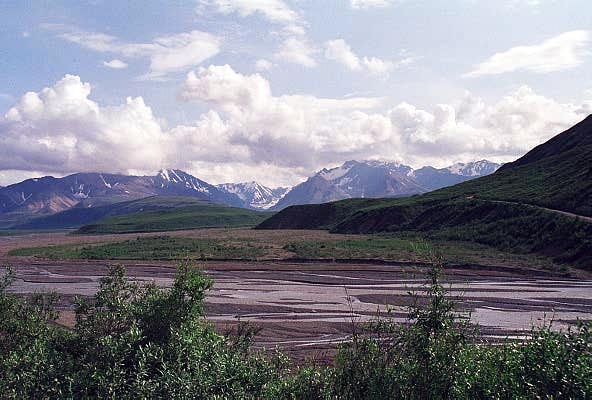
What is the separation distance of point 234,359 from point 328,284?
41.0 metres

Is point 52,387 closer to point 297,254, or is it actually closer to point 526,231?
point 297,254

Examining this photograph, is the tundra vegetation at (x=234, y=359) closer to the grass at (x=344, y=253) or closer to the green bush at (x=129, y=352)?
the green bush at (x=129, y=352)

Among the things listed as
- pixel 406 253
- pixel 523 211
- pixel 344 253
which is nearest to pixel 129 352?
pixel 406 253

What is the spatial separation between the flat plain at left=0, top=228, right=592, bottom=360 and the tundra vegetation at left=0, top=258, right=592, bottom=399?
54.2 inches

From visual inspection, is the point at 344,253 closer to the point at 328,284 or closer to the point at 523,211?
the point at 328,284

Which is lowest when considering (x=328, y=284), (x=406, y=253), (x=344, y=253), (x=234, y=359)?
(x=328, y=284)

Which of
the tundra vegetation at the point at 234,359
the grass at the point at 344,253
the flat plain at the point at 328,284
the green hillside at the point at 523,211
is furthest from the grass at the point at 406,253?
the tundra vegetation at the point at 234,359

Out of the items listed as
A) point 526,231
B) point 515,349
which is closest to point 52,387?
point 515,349

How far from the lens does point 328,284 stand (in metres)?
53.4

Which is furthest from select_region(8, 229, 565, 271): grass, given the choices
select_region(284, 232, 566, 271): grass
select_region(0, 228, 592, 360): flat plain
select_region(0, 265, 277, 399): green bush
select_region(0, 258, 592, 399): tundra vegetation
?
select_region(0, 258, 592, 399): tundra vegetation

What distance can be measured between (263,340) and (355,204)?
14923cm

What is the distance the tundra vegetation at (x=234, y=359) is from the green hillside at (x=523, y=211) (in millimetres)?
59931

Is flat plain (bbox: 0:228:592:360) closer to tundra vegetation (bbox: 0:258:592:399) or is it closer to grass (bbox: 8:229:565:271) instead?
grass (bbox: 8:229:565:271)

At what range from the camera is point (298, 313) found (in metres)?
37.9
